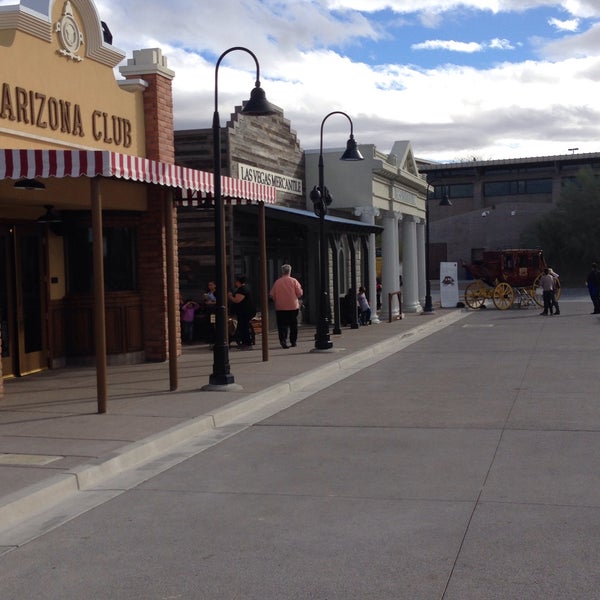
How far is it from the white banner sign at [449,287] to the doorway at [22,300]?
2406 centimetres

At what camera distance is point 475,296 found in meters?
36.1

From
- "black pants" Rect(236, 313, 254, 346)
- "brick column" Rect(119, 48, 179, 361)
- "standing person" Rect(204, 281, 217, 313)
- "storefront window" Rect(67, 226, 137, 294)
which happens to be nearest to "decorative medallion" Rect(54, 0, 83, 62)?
"brick column" Rect(119, 48, 179, 361)

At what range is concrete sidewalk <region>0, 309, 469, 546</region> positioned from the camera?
23.9 ft

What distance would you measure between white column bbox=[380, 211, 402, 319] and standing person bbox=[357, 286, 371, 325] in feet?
9.49

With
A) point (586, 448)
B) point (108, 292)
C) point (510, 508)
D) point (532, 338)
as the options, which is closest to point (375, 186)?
point (532, 338)

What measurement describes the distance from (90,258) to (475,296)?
23.1 m

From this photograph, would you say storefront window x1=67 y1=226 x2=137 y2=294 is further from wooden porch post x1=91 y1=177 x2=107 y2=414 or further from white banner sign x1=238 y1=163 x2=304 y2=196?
white banner sign x1=238 y1=163 x2=304 y2=196

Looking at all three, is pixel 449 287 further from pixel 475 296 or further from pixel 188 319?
pixel 188 319

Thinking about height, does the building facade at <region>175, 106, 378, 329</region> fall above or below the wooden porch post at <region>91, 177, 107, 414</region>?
above

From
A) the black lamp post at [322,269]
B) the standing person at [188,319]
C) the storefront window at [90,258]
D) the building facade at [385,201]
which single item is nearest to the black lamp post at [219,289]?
the storefront window at [90,258]

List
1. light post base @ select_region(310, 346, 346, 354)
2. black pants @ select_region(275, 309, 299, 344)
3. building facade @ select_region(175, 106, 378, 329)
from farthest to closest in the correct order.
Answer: building facade @ select_region(175, 106, 378, 329) → black pants @ select_region(275, 309, 299, 344) → light post base @ select_region(310, 346, 346, 354)

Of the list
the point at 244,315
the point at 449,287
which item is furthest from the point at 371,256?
the point at 244,315

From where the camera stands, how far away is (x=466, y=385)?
43.4 feet

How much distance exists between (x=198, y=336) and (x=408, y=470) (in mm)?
12922
